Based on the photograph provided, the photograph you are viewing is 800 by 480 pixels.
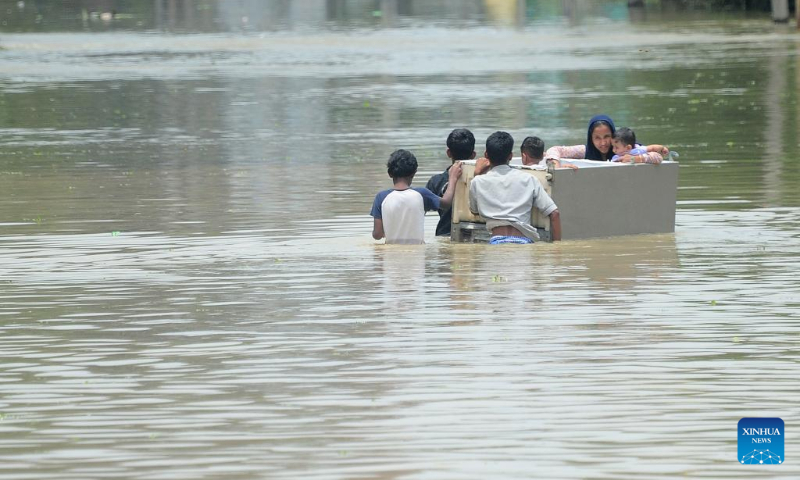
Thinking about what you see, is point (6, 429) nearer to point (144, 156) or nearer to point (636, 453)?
point (636, 453)

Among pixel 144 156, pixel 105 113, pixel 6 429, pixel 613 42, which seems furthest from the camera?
pixel 613 42

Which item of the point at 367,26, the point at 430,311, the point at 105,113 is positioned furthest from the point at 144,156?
the point at 367,26

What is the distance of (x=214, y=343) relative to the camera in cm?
973

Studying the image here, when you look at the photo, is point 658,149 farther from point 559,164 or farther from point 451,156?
point 451,156

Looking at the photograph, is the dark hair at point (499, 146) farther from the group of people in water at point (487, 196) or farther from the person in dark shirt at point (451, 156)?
the person in dark shirt at point (451, 156)

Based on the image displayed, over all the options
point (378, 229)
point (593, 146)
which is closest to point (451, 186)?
point (378, 229)

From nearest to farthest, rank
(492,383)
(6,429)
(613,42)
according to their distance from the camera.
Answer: (6,429) → (492,383) → (613,42)

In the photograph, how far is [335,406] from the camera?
8195 millimetres

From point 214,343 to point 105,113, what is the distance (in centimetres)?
1852

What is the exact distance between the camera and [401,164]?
13016 mm

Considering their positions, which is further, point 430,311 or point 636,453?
point 430,311

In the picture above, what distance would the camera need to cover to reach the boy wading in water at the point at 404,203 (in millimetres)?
13055

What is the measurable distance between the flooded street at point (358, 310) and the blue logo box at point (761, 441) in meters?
0.05

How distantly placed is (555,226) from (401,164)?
1230 millimetres
